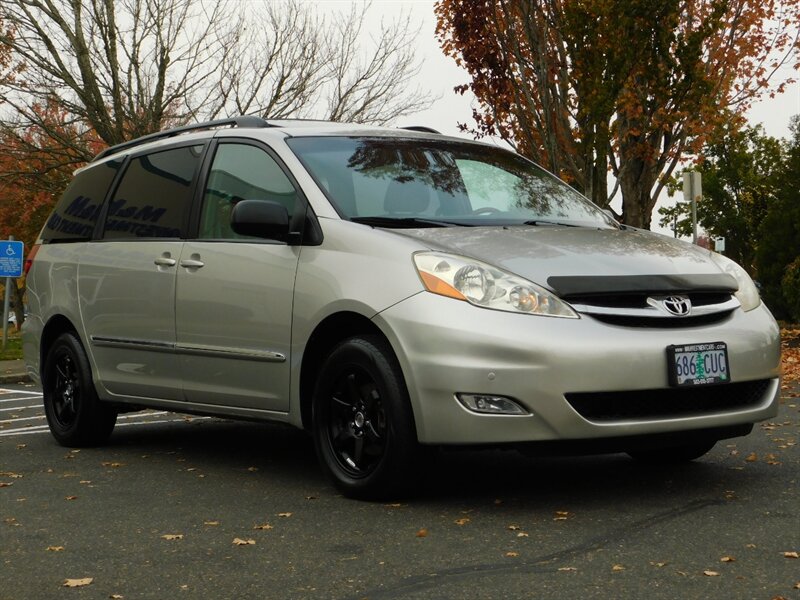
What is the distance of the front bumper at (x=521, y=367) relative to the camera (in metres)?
5.18

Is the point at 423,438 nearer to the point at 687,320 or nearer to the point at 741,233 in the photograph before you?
the point at 687,320

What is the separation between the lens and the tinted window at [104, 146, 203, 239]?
23.7ft

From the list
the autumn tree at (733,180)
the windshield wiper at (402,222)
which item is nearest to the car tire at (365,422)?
the windshield wiper at (402,222)

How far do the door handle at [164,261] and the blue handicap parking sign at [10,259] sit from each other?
50.9 feet

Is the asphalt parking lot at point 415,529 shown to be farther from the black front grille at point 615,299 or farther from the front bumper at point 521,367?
the black front grille at point 615,299

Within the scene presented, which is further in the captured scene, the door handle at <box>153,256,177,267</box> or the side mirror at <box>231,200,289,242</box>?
the door handle at <box>153,256,177,267</box>

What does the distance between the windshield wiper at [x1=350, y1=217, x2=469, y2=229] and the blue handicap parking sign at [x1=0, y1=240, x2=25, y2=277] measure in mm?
16982

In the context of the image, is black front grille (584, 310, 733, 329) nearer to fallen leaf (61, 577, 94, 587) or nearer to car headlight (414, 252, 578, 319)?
car headlight (414, 252, 578, 319)

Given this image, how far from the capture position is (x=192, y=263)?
22.4ft

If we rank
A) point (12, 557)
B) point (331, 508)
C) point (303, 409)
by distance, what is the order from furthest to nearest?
point (303, 409) → point (331, 508) → point (12, 557)

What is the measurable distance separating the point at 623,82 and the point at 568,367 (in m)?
10.9

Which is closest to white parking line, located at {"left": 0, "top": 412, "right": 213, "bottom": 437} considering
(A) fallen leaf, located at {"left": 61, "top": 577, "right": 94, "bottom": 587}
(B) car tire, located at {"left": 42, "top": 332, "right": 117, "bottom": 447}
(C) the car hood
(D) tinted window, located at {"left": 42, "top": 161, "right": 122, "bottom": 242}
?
(B) car tire, located at {"left": 42, "top": 332, "right": 117, "bottom": 447}

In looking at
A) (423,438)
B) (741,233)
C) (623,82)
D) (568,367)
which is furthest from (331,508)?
(741,233)

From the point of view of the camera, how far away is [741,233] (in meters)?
69.2
